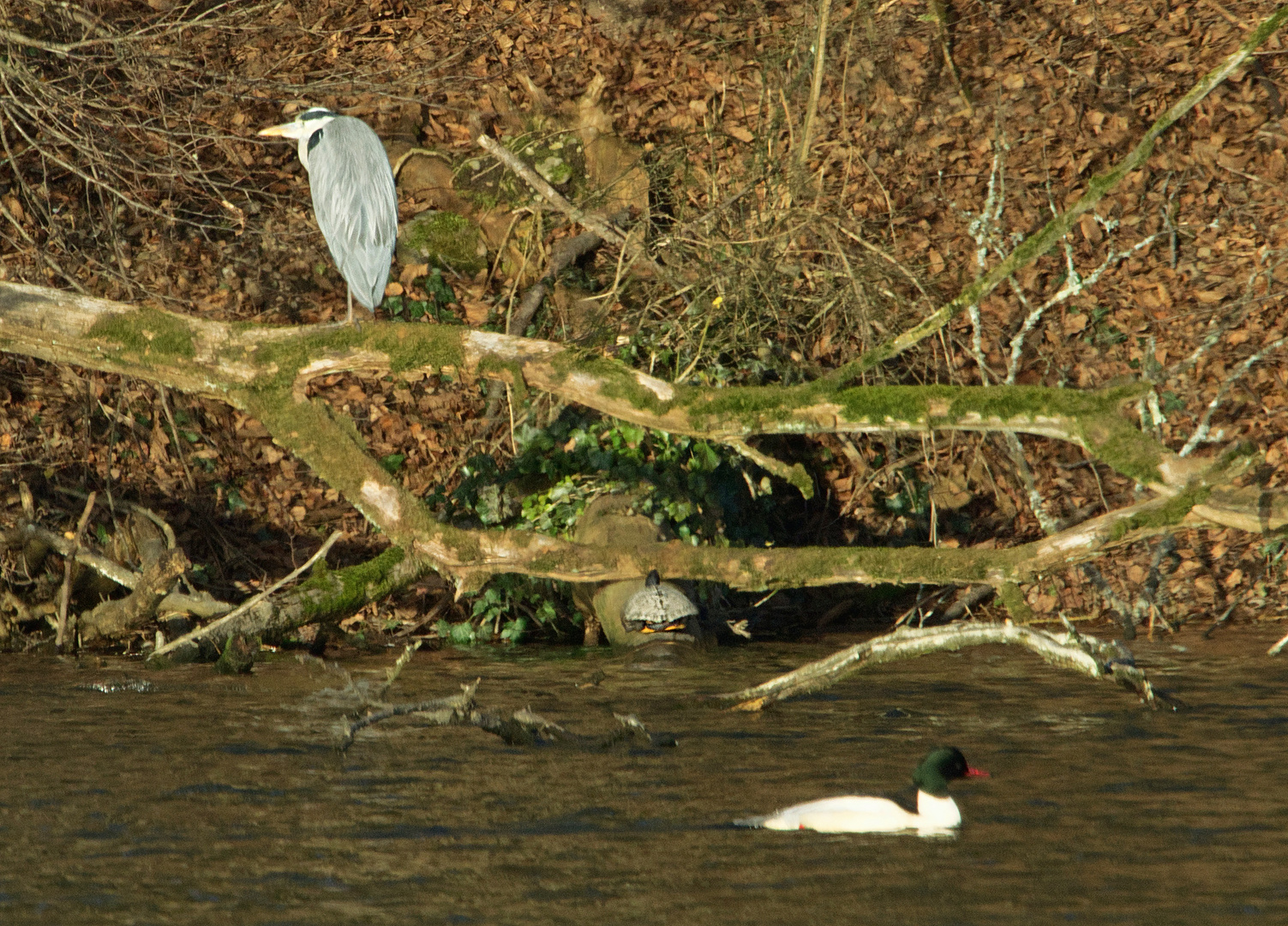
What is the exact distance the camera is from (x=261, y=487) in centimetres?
1092

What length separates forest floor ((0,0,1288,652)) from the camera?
10.3m

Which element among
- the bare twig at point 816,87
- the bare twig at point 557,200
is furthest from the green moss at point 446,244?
the bare twig at point 816,87

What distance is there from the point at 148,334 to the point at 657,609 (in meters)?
3.65

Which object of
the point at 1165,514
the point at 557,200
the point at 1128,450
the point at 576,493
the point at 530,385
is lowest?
the point at 576,493

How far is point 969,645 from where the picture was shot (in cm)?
665

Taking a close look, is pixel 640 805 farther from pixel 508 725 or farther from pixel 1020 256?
pixel 1020 256

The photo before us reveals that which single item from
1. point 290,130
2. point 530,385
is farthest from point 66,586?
point 530,385

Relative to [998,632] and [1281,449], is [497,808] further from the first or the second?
[1281,449]

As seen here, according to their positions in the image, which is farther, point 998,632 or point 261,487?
point 261,487

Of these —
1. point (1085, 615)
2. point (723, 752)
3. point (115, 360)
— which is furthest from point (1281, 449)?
point (115, 360)

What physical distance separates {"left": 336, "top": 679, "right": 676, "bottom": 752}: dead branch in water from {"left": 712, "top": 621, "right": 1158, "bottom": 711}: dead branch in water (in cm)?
81

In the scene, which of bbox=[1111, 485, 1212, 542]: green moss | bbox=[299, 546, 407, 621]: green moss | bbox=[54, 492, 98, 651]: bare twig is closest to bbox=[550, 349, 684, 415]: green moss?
bbox=[1111, 485, 1212, 542]: green moss

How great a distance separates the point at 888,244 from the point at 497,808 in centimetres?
737

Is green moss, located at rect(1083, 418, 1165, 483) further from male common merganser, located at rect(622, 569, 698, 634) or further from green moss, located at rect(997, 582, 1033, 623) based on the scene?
male common merganser, located at rect(622, 569, 698, 634)
